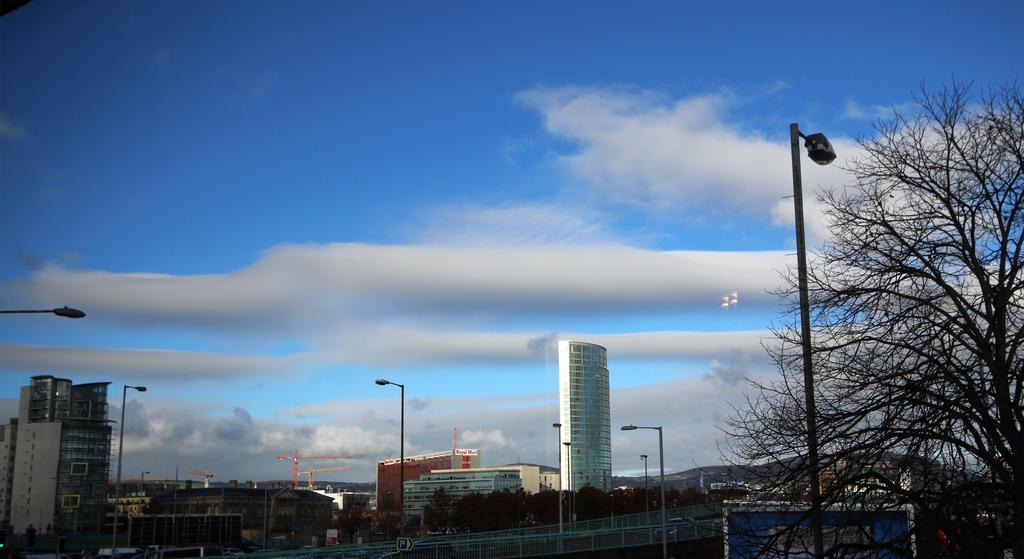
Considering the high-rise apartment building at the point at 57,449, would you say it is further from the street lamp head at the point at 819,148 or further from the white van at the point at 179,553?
the street lamp head at the point at 819,148

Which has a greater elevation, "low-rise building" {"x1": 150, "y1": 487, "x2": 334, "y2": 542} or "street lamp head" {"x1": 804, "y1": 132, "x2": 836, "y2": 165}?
"street lamp head" {"x1": 804, "y1": 132, "x2": 836, "y2": 165}

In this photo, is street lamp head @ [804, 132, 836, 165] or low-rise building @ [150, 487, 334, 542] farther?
low-rise building @ [150, 487, 334, 542]

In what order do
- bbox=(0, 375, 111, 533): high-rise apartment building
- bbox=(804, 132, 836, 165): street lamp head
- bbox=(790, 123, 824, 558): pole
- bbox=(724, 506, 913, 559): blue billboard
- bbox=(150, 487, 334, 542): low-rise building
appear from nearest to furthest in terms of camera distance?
bbox=(724, 506, 913, 559): blue billboard < bbox=(790, 123, 824, 558): pole < bbox=(804, 132, 836, 165): street lamp head < bbox=(150, 487, 334, 542): low-rise building < bbox=(0, 375, 111, 533): high-rise apartment building

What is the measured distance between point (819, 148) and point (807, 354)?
3.45m

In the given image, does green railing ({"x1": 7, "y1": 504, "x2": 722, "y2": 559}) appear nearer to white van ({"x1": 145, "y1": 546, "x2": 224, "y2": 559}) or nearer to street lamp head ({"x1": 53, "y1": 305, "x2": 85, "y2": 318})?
white van ({"x1": 145, "y1": 546, "x2": 224, "y2": 559})

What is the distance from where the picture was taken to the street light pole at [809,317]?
1291 cm

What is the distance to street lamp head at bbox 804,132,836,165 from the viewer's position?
47.5ft

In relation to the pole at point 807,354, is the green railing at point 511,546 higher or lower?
lower

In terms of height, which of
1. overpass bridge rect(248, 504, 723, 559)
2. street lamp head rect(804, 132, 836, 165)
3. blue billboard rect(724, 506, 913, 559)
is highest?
street lamp head rect(804, 132, 836, 165)

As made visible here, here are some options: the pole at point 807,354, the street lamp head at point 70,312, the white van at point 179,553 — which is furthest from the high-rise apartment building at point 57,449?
the pole at point 807,354

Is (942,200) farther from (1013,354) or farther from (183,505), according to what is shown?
(183,505)

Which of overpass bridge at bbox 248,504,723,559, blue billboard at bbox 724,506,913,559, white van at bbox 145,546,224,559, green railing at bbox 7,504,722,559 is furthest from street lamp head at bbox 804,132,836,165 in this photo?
white van at bbox 145,546,224,559

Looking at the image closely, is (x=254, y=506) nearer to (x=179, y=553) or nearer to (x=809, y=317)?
(x=179, y=553)

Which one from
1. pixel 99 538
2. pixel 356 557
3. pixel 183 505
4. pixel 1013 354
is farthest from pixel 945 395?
pixel 183 505
